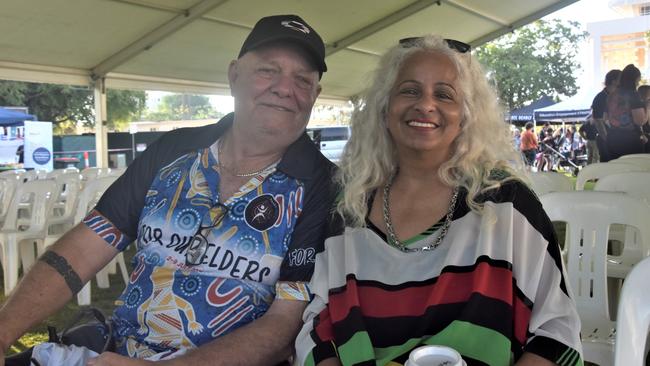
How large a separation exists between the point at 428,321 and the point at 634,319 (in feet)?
1.53

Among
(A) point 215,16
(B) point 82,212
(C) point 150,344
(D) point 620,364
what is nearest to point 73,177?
(B) point 82,212

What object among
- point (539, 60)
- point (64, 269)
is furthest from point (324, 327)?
point (539, 60)

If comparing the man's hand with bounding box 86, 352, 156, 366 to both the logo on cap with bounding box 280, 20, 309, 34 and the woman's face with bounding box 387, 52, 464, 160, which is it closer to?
the woman's face with bounding box 387, 52, 464, 160

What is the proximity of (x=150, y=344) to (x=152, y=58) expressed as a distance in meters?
8.87

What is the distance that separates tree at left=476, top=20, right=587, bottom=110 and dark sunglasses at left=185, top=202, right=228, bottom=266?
114 feet

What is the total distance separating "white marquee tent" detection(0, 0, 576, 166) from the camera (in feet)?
25.5

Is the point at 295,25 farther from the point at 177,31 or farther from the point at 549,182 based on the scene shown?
the point at 177,31

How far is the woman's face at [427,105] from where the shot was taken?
1.54 m

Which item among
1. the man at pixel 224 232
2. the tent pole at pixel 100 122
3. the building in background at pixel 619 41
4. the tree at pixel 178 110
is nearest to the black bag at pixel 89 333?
the man at pixel 224 232

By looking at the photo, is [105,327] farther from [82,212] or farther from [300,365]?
[82,212]

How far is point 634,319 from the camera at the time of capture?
123cm

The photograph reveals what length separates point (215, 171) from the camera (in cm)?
183

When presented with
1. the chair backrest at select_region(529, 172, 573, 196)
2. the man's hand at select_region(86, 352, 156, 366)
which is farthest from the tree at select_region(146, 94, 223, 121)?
the man's hand at select_region(86, 352, 156, 366)

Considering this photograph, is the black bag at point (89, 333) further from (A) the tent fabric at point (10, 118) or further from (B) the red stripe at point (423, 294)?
(A) the tent fabric at point (10, 118)
